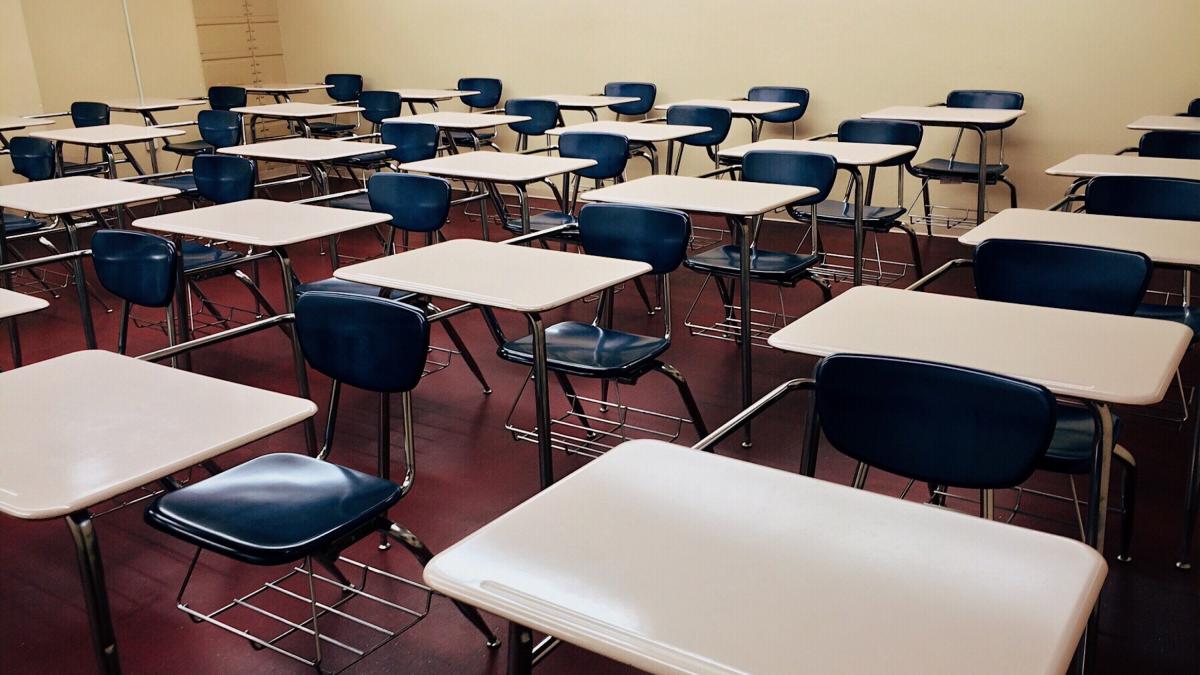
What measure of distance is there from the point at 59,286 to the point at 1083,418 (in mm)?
5517

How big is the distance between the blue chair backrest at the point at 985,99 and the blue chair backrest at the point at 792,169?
223 centimetres

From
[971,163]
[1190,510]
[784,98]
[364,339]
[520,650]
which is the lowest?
[1190,510]

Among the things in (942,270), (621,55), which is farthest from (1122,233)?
(621,55)

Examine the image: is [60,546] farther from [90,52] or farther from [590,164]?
[90,52]

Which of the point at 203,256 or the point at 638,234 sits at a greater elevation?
the point at 638,234

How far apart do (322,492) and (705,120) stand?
4.86m

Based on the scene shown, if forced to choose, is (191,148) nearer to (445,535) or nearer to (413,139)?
(413,139)

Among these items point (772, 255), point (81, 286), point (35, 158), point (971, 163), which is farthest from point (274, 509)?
point (971, 163)

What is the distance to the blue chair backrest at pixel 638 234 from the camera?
3562mm

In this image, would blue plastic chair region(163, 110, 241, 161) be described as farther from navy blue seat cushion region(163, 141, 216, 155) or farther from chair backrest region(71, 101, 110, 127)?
chair backrest region(71, 101, 110, 127)

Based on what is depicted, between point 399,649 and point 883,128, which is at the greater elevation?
point 883,128

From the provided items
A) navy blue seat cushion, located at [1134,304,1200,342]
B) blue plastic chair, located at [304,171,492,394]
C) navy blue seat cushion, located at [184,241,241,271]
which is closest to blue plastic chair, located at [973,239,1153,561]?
navy blue seat cushion, located at [1134,304,1200,342]

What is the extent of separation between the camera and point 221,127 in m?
7.34

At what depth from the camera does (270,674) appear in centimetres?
245
